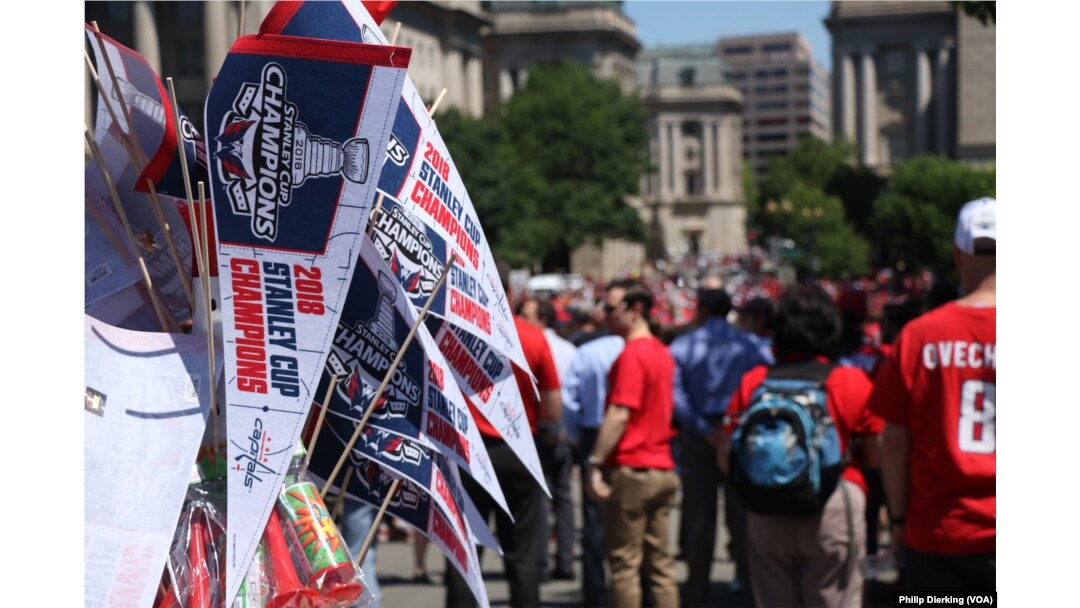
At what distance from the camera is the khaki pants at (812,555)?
19.1 feet

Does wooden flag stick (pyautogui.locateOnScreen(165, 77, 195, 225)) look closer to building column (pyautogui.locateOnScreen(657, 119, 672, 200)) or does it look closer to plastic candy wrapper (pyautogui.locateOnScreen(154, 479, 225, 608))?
plastic candy wrapper (pyautogui.locateOnScreen(154, 479, 225, 608))

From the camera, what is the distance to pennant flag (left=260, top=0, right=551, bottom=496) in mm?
3785

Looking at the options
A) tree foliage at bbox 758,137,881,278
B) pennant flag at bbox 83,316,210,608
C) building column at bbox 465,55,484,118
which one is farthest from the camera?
building column at bbox 465,55,484,118

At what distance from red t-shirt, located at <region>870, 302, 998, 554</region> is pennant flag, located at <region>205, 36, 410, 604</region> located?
194 cm

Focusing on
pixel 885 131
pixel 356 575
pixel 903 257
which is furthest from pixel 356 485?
pixel 885 131

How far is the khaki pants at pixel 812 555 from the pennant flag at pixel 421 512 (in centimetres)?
192

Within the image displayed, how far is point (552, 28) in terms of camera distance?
95.6 metres

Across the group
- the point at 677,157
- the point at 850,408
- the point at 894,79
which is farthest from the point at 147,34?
the point at 677,157

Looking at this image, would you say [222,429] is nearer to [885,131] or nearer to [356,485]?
[356,485]

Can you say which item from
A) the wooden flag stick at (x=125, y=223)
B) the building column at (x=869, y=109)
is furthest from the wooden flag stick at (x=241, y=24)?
the building column at (x=869, y=109)

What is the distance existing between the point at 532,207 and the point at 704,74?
272ft

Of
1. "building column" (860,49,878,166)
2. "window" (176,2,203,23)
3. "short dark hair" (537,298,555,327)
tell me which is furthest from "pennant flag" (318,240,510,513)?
"building column" (860,49,878,166)

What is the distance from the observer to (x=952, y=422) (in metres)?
4.59

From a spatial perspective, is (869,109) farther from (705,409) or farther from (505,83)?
(705,409)
